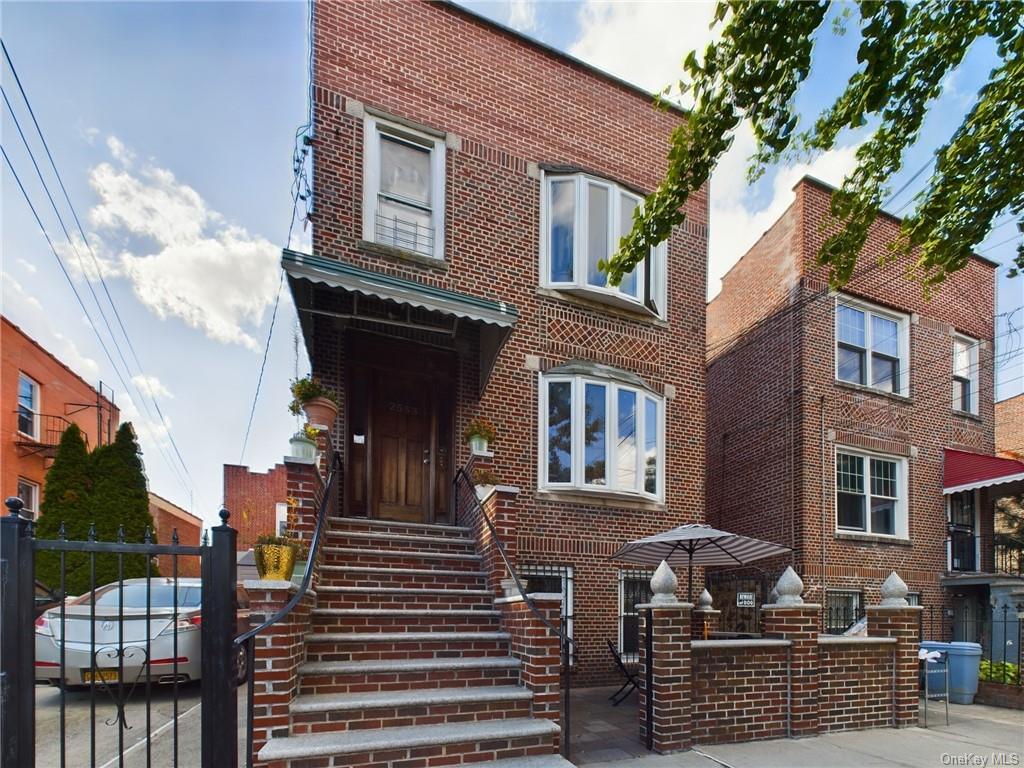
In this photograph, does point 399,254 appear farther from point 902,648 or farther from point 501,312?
point 902,648

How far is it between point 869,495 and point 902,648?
5.69 metres

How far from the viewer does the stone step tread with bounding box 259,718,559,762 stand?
3.68 meters

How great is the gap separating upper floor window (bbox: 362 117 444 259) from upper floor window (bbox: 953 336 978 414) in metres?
12.0

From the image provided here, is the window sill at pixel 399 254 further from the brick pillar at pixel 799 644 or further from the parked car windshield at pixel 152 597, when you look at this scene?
the brick pillar at pixel 799 644

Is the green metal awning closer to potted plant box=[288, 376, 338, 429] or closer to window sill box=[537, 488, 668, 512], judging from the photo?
potted plant box=[288, 376, 338, 429]

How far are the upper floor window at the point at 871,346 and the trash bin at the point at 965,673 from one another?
4944 millimetres

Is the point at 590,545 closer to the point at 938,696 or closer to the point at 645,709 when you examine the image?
the point at 645,709

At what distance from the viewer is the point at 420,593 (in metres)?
5.49

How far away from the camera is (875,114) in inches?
199

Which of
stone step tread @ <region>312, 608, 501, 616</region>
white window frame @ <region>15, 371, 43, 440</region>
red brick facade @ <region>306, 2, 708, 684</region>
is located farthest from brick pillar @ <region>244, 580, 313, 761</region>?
white window frame @ <region>15, 371, 43, 440</region>

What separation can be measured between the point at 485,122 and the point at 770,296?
6.93m

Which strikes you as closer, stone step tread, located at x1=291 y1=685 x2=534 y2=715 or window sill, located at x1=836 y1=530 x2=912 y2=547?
stone step tread, located at x1=291 y1=685 x2=534 y2=715

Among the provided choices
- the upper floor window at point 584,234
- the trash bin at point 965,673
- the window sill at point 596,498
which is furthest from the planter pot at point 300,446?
the trash bin at point 965,673

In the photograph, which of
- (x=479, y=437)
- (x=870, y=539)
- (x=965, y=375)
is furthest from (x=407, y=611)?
(x=965, y=375)
